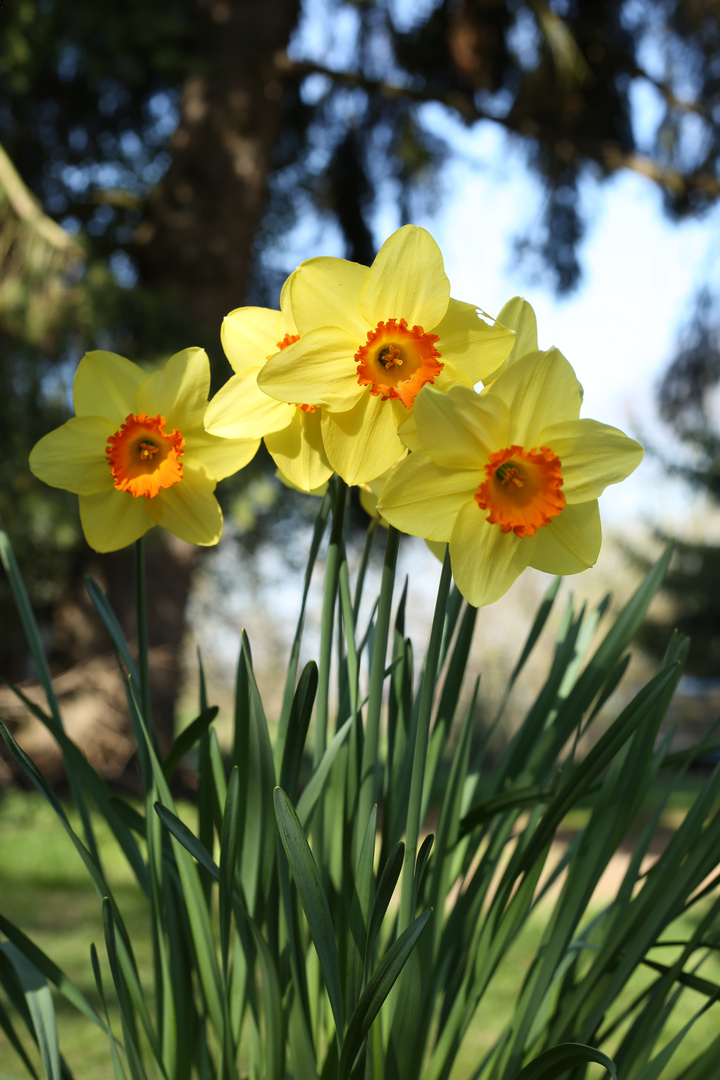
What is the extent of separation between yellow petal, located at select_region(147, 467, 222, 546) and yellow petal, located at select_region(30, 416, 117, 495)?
43 millimetres

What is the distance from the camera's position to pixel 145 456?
0.54 meters

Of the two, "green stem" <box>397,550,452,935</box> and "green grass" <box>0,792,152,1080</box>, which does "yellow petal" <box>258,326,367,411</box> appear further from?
"green grass" <box>0,792,152,1080</box>

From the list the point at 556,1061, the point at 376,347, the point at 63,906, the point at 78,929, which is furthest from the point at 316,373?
the point at 63,906

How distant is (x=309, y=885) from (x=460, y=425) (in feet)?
0.85

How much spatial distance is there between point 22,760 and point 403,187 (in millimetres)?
4915

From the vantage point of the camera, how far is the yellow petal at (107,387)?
1.79 feet

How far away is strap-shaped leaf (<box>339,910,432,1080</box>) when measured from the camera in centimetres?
39

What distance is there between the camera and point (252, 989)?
582mm

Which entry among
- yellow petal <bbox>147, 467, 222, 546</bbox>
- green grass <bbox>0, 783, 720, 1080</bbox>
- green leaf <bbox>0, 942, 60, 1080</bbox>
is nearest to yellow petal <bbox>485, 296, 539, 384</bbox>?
yellow petal <bbox>147, 467, 222, 546</bbox>

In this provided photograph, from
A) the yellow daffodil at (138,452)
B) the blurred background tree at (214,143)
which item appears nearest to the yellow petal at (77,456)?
the yellow daffodil at (138,452)

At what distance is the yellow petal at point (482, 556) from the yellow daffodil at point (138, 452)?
17 cm

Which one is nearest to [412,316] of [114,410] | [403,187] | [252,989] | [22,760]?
[114,410]

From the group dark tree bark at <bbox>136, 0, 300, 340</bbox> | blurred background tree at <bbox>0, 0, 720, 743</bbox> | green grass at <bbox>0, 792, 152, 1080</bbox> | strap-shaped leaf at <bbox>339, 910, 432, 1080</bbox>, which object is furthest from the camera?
dark tree bark at <bbox>136, 0, 300, 340</bbox>

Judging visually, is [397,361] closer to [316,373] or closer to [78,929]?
[316,373]
